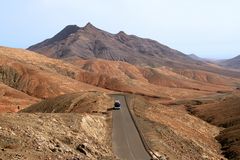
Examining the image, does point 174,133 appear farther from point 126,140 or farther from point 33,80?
point 33,80

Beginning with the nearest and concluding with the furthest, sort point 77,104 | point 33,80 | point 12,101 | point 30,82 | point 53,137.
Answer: point 53,137 < point 77,104 < point 12,101 < point 30,82 < point 33,80

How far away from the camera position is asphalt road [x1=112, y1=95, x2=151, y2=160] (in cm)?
3426

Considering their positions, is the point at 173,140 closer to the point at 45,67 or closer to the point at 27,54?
the point at 45,67

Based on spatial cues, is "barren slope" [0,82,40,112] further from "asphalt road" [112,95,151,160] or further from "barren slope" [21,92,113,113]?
"asphalt road" [112,95,151,160]

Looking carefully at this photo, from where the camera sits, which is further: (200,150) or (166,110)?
(166,110)

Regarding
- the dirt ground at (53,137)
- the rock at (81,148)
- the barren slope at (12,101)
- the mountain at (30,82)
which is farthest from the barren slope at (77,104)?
A: the mountain at (30,82)

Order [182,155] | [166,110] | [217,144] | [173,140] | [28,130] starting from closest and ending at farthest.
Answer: [28,130]
[182,155]
[173,140]
[217,144]
[166,110]

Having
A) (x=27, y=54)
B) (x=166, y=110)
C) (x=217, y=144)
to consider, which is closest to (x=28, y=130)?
(x=217, y=144)

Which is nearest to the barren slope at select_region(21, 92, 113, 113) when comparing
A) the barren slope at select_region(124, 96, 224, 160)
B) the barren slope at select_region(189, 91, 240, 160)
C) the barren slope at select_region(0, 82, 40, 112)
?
the barren slope at select_region(124, 96, 224, 160)

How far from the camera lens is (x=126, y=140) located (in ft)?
129

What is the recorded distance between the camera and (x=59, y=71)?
140375 millimetres

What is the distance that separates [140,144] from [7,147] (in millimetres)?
16712

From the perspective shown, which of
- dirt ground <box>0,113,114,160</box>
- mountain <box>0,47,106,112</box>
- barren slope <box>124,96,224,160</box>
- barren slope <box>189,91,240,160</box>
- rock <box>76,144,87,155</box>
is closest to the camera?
dirt ground <box>0,113,114,160</box>

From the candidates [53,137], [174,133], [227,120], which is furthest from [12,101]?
[53,137]
